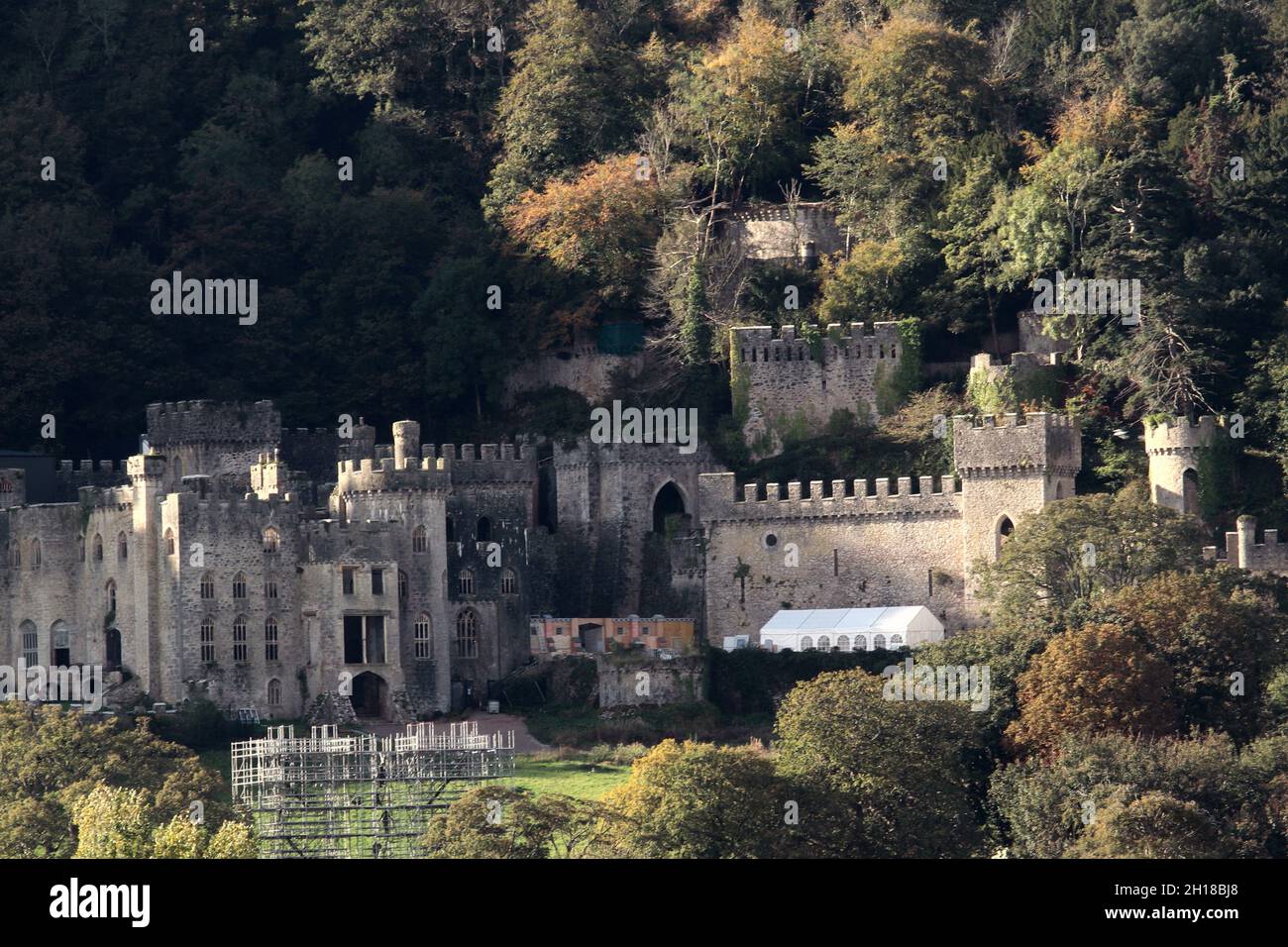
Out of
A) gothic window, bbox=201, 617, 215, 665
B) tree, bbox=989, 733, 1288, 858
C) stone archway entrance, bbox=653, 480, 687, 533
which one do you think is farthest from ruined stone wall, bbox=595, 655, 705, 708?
tree, bbox=989, 733, 1288, 858

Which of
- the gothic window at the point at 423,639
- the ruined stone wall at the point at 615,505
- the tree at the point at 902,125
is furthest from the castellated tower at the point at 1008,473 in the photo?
the gothic window at the point at 423,639

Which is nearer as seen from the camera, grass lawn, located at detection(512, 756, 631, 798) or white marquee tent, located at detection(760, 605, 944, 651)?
grass lawn, located at detection(512, 756, 631, 798)

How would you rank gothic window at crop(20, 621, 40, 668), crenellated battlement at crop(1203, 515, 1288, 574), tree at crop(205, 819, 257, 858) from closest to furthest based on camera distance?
tree at crop(205, 819, 257, 858) → crenellated battlement at crop(1203, 515, 1288, 574) → gothic window at crop(20, 621, 40, 668)

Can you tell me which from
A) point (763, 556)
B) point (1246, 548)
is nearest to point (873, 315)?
point (763, 556)

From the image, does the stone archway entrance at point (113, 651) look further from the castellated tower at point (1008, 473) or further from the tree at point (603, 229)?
the castellated tower at point (1008, 473)

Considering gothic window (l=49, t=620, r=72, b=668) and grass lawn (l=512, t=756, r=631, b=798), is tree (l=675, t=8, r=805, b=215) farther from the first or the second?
grass lawn (l=512, t=756, r=631, b=798)

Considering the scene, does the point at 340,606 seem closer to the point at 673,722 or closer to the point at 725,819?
the point at 673,722

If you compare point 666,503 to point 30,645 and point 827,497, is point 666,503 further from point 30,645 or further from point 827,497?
point 30,645
